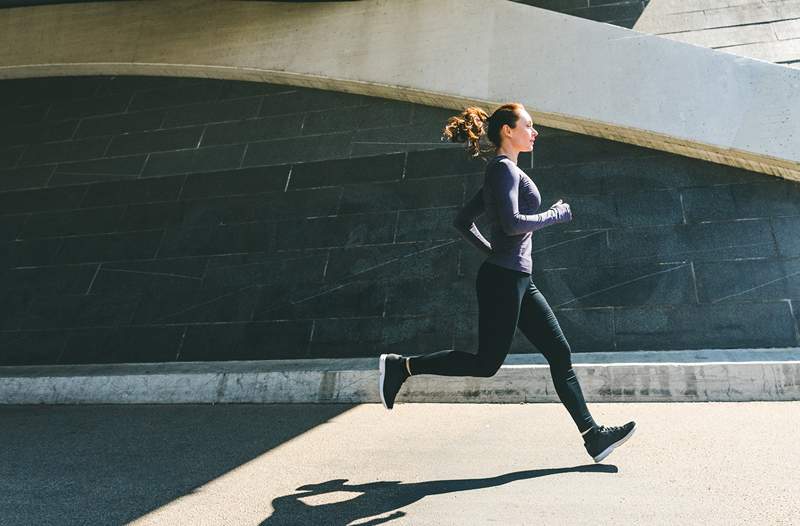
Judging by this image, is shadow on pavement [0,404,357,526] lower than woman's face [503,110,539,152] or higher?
lower

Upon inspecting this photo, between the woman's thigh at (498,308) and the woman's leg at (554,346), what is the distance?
146 mm

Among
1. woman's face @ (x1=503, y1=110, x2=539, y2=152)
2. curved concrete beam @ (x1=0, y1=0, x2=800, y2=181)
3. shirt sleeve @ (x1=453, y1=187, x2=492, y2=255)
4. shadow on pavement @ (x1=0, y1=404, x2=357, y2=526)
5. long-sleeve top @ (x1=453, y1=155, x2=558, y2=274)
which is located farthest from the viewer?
curved concrete beam @ (x1=0, y1=0, x2=800, y2=181)

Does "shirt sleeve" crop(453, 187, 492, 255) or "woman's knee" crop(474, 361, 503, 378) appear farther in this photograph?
"shirt sleeve" crop(453, 187, 492, 255)

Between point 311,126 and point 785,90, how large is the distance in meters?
6.13

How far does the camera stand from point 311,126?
35.3 ft

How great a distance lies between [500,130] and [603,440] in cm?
197

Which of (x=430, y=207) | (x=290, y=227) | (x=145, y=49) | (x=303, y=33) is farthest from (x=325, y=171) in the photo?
(x=145, y=49)

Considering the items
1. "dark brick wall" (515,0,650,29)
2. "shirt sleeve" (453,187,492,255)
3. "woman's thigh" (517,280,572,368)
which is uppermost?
"shirt sleeve" (453,187,492,255)

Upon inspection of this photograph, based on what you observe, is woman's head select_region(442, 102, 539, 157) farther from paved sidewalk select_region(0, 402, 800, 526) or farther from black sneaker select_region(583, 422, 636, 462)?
paved sidewalk select_region(0, 402, 800, 526)

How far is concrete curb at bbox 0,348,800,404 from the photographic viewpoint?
578cm

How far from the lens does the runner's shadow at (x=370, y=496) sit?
368cm

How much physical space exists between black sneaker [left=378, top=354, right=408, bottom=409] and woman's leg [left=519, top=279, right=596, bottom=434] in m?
0.85

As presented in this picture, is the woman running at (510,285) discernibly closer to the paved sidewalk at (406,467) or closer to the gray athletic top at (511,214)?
the gray athletic top at (511,214)

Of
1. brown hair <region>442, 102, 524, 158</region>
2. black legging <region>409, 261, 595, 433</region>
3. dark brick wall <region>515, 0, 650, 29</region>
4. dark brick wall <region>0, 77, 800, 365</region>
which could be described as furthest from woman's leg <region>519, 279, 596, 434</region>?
dark brick wall <region>515, 0, 650, 29</region>
